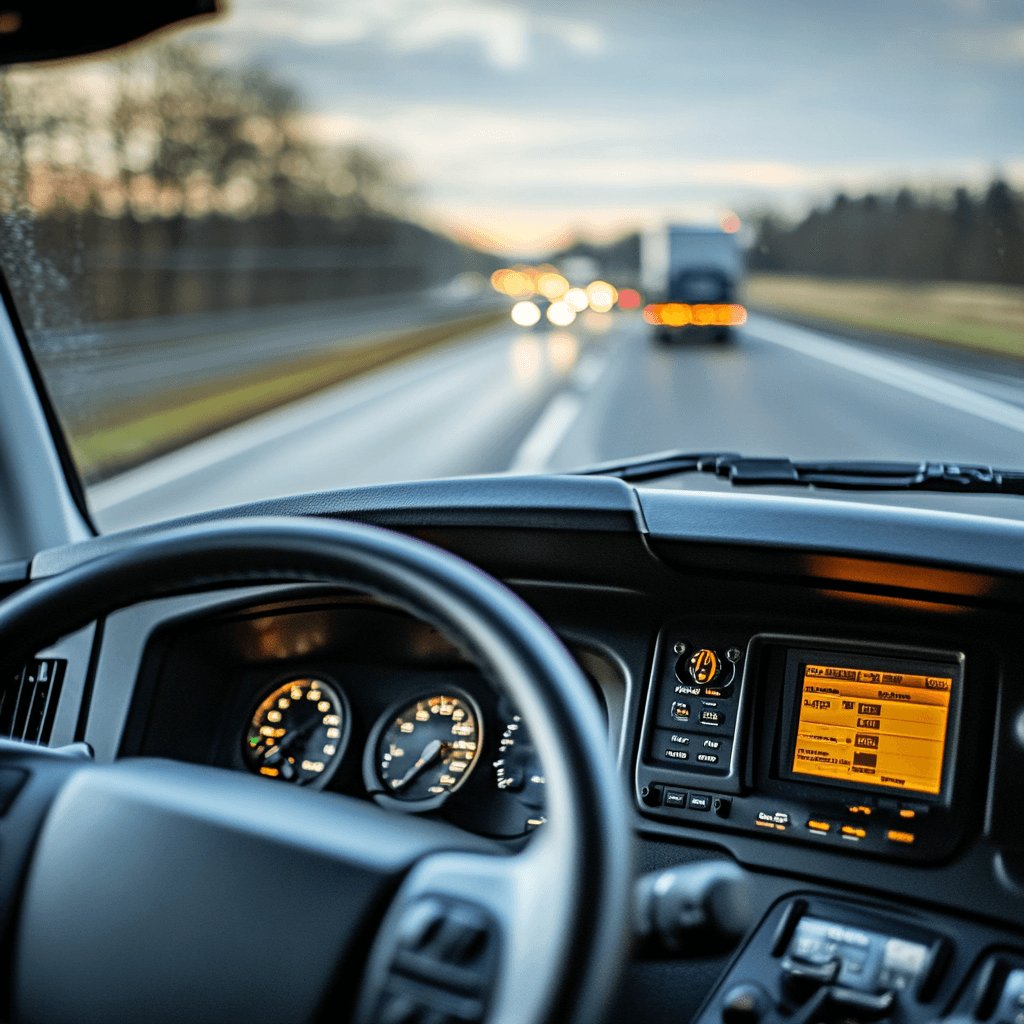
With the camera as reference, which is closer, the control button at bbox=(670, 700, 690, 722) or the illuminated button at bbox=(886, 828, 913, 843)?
the illuminated button at bbox=(886, 828, 913, 843)

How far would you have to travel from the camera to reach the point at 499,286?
6164 millimetres

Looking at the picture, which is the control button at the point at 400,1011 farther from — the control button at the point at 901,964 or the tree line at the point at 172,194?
the tree line at the point at 172,194

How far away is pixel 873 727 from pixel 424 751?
1.07m

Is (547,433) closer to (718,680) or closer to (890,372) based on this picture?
(890,372)

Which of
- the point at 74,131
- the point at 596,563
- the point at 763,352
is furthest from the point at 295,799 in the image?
the point at 763,352

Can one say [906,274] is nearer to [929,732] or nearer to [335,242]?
[929,732]

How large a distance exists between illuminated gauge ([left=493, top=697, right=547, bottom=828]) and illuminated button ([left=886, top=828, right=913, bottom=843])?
0.78 metres

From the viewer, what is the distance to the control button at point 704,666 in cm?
270

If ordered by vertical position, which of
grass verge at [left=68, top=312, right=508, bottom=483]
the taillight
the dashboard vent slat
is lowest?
the dashboard vent slat

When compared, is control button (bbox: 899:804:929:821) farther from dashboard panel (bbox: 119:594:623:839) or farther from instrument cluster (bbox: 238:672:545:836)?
instrument cluster (bbox: 238:672:545:836)

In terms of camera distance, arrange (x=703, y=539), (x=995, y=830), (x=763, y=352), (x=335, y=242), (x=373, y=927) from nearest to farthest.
Answer: (x=373, y=927), (x=995, y=830), (x=703, y=539), (x=763, y=352), (x=335, y=242)

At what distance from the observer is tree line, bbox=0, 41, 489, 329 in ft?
12.2

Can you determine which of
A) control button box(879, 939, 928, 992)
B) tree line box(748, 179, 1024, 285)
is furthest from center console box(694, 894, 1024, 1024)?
tree line box(748, 179, 1024, 285)

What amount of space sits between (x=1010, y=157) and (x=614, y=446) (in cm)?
173
